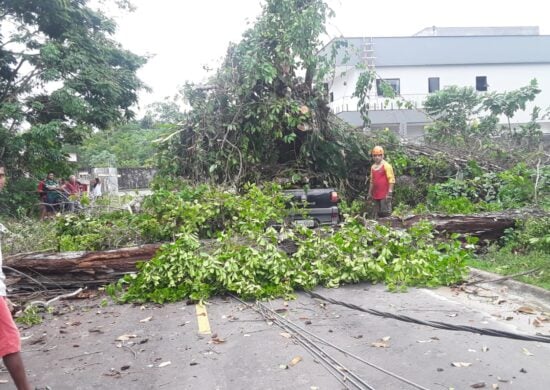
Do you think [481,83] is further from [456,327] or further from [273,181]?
[456,327]

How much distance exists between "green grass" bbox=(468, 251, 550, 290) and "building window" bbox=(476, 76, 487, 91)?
2646 centimetres

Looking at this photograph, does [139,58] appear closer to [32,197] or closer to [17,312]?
[32,197]

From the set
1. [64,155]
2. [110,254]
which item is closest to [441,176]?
[110,254]

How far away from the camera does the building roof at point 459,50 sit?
29.5m

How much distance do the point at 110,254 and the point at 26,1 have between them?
37.1ft

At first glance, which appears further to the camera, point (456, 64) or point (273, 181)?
point (456, 64)

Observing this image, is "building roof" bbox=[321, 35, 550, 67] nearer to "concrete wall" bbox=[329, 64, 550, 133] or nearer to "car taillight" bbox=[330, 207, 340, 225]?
"concrete wall" bbox=[329, 64, 550, 133]

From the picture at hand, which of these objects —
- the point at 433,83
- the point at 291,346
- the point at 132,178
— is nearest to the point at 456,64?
the point at 433,83

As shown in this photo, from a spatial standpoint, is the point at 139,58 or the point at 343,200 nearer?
the point at 343,200

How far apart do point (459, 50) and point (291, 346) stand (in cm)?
3032

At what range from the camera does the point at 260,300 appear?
A: 5.93 metres

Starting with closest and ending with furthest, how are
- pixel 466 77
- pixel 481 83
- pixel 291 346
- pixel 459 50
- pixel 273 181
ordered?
1. pixel 291 346
2. pixel 273 181
3. pixel 459 50
4. pixel 466 77
5. pixel 481 83

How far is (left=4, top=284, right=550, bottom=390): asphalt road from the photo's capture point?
11.9 feet

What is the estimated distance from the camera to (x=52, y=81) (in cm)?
1462
